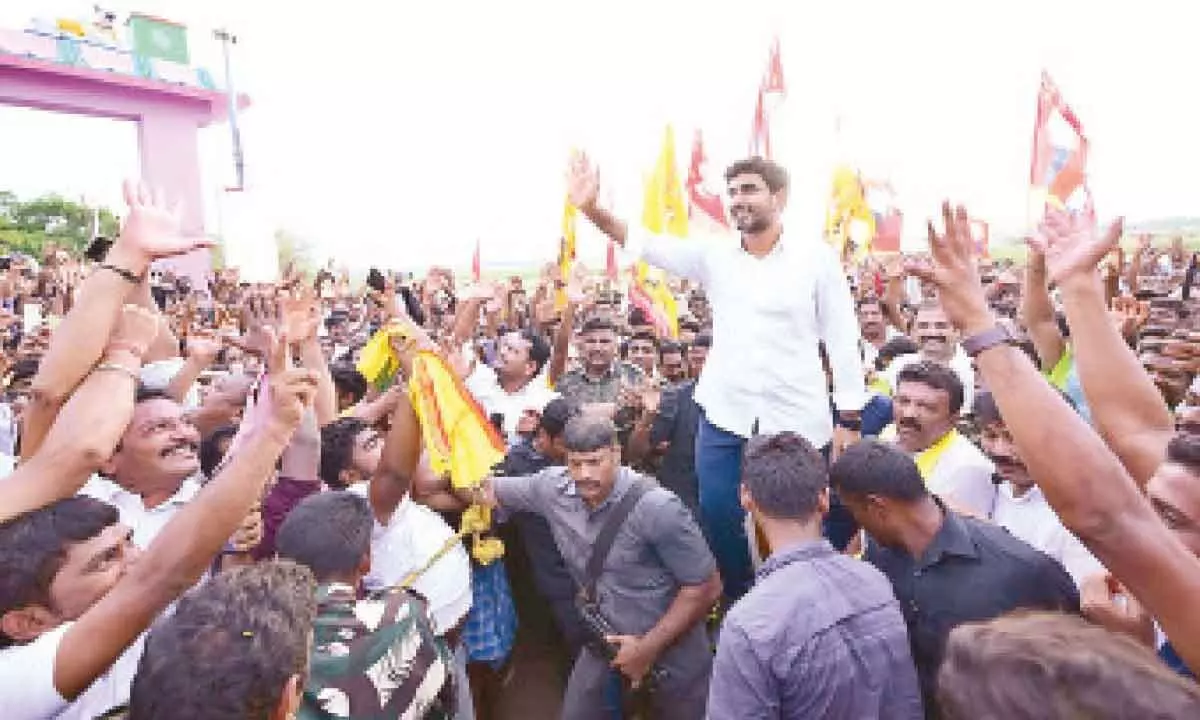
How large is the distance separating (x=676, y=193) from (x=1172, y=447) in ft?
18.3

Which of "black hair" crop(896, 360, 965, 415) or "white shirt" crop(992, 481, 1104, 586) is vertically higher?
"black hair" crop(896, 360, 965, 415)

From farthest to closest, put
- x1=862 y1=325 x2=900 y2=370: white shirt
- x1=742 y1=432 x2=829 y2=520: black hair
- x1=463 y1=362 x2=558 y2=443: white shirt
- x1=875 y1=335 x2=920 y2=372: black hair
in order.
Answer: x1=862 y1=325 x2=900 y2=370: white shirt
x1=875 y1=335 x2=920 y2=372: black hair
x1=463 y1=362 x2=558 y2=443: white shirt
x1=742 y1=432 x2=829 y2=520: black hair

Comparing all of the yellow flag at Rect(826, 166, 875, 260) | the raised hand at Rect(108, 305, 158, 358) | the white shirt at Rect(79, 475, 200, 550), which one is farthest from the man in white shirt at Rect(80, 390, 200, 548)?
the yellow flag at Rect(826, 166, 875, 260)

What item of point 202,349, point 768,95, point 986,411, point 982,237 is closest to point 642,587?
point 986,411

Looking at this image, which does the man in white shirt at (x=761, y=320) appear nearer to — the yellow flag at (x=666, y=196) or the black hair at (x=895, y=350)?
the black hair at (x=895, y=350)

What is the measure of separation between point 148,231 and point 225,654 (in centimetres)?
146

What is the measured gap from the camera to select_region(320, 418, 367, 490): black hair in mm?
3293

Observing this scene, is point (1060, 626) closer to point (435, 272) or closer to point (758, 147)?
point (758, 147)

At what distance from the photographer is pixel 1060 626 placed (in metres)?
1.10

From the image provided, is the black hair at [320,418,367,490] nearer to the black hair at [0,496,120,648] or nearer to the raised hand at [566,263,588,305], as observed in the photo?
the black hair at [0,496,120,648]

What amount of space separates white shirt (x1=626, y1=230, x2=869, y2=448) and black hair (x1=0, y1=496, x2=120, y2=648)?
7.23 feet

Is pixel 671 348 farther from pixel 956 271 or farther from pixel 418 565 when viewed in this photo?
pixel 956 271

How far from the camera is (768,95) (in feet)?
26.9

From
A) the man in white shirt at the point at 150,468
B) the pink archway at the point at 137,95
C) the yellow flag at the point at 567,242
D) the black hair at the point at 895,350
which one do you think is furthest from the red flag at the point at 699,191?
the pink archway at the point at 137,95
